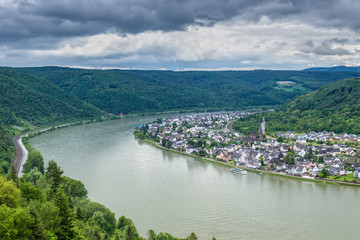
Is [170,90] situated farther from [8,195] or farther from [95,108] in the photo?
[8,195]

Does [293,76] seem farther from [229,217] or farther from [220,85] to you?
[229,217]

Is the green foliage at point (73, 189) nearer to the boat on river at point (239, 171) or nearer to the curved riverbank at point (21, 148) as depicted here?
the curved riverbank at point (21, 148)

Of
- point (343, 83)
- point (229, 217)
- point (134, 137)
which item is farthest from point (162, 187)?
point (343, 83)

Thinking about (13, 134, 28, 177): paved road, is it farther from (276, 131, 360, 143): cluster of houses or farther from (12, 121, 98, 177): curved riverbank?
(276, 131, 360, 143): cluster of houses

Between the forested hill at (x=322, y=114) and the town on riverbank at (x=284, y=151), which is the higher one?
the forested hill at (x=322, y=114)

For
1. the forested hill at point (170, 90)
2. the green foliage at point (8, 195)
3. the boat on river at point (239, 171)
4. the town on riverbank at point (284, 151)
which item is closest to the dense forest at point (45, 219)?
the green foliage at point (8, 195)

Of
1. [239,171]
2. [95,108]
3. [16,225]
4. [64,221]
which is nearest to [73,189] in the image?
[64,221]

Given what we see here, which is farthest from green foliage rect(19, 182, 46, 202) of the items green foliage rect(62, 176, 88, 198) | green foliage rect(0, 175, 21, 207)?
green foliage rect(62, 176, 88, 198)
